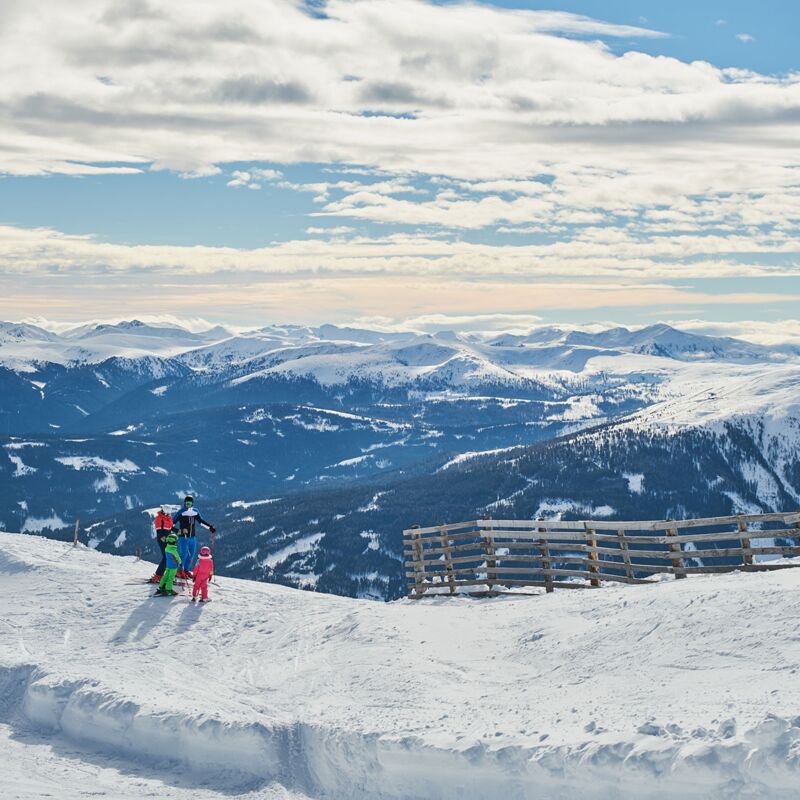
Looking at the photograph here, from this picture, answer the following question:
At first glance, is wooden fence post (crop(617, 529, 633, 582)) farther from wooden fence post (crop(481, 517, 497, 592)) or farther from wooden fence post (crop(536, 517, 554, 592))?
wooden fence post (crop(481, 517, 497, 592))

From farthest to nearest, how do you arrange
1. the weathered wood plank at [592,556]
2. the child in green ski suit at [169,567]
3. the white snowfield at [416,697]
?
the weathered wood plank at [592,556] < the child in green ski suit at [169,567] < the white snowfield at [416,697]

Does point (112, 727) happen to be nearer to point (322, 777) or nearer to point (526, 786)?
point (322, 777)

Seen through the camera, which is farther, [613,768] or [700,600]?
[700,600]

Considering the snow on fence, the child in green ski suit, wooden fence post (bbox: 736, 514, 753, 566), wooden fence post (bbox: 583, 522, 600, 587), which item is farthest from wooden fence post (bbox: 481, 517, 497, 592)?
the child in green ski suit

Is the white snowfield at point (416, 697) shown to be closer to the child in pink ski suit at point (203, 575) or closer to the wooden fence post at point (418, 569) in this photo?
the child in pink ski suit at point (203, 575)

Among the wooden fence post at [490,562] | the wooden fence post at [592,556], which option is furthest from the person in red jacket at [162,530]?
the wooden fence post at [592,556]

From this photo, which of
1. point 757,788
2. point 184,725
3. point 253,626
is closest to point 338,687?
point 184,725

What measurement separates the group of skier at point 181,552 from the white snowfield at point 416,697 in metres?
0.86

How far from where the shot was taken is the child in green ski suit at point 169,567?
25.7m

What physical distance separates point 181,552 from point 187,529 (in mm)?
807

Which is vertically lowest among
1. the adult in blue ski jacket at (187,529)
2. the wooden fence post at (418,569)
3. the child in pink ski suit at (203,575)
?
the wooden fence post at (418,569)

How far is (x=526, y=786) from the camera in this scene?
1327 centimetres

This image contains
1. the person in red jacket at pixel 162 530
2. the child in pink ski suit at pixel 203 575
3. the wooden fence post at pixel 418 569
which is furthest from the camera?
the wooden fence post at pixel 418 569

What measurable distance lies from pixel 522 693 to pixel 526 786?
3.85 m
